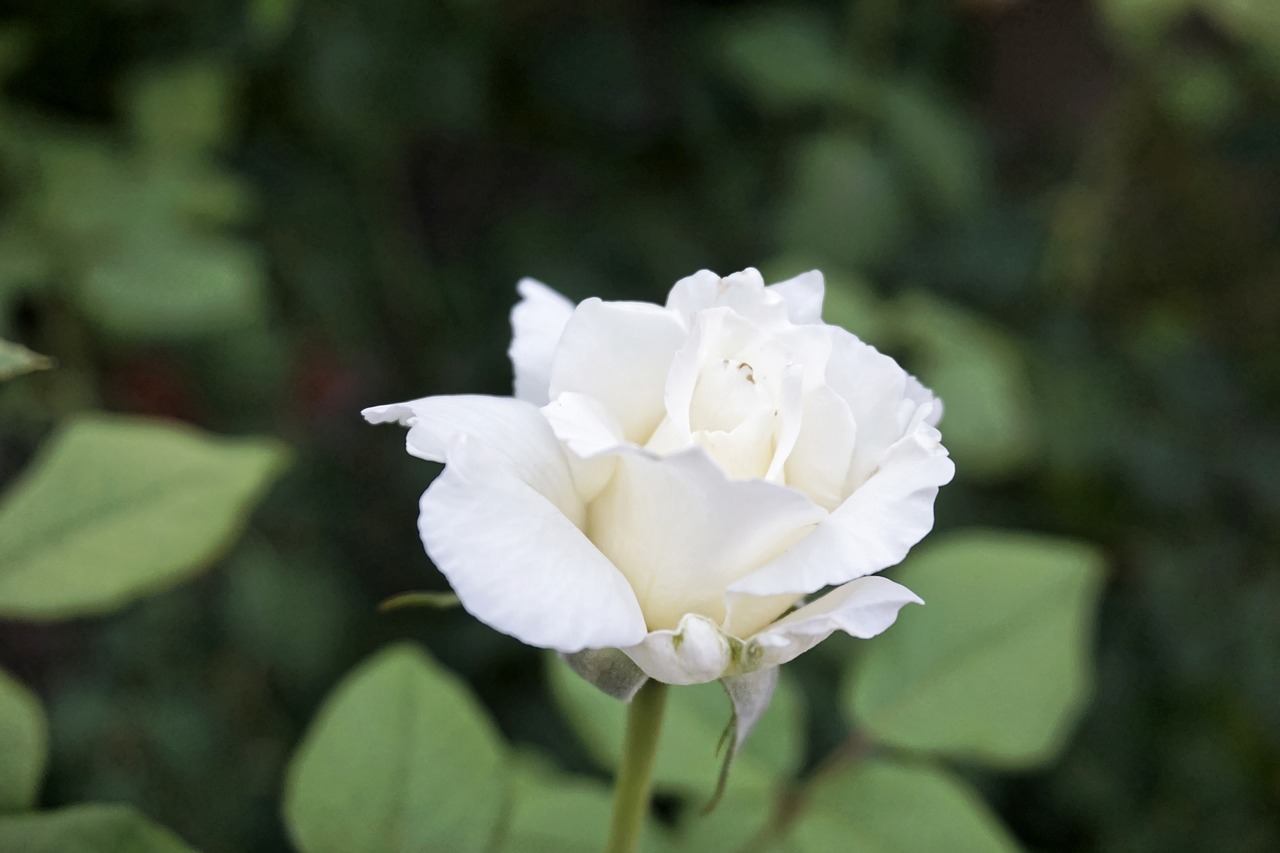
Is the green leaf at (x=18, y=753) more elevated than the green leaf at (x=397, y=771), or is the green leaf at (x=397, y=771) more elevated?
the green leaf at (x=18, y=753)

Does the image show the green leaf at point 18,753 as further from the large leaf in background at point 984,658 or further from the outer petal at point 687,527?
the large leaf in background at point 984,658

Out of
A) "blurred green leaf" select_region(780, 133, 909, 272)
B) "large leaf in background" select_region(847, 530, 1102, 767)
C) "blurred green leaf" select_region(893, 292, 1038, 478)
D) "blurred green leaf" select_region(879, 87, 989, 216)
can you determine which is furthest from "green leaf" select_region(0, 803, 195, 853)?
"blurred green leaf" select_region(879, 87, 989, 216)

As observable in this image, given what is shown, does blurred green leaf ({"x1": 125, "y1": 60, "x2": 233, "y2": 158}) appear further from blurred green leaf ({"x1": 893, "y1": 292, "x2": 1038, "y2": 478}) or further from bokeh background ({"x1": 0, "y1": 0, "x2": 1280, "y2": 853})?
blurred green leaf ({"x1": 893, "y1": 292, "x2": 1038, "y2": 478})

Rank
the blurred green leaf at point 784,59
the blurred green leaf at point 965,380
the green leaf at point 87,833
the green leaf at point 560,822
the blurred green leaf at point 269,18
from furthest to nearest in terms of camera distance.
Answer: the blurred green leaf at point 784,59
the blurred green leaf at point 965,380
the blurred green leaf at point 269,18
the green leaf at point 560,822
the green leaf at point 87,833

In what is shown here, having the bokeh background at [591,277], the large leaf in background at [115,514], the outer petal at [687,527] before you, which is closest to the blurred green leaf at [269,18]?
the bokeh background at [591,277]

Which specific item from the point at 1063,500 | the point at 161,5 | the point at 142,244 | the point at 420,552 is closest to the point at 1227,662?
the point at 1063,500

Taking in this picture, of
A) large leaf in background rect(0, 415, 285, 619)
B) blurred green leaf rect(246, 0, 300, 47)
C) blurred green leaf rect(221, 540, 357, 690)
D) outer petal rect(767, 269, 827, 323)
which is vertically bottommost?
blurred green leaf rect(221, 540, 357, 690)

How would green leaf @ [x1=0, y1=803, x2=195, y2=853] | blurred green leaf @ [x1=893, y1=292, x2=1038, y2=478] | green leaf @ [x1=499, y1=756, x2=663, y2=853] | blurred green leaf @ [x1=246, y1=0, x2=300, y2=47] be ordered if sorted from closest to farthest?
1. green leaf @ [x1=0, y1=803, x2=195, y2=853]
2. green leaf @ [x1=499, y1=756, x2=663, y2=853]
3. blurred green leaf @ [x1=246, y1=0, x2=300, y2=47]
4. blurred green leaf @ [x1=893, y1=292, x2=1038, y2=478]

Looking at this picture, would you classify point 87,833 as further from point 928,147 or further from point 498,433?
point 928,147
